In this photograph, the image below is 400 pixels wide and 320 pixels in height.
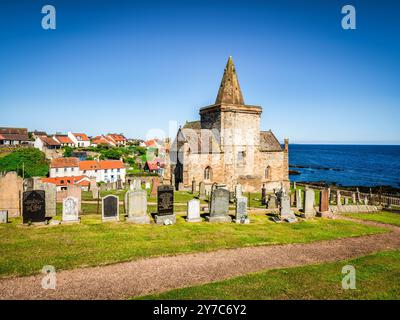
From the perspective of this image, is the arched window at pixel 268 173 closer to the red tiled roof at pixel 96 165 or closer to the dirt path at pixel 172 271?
the dirt path at pixel 172 271

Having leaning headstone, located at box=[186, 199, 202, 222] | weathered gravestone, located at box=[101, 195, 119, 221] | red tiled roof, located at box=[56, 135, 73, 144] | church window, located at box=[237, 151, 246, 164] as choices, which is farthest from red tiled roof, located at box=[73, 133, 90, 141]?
leaning headstone, located at box=[186, 199, 202, 222]

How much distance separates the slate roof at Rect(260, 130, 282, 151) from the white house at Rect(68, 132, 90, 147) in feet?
273

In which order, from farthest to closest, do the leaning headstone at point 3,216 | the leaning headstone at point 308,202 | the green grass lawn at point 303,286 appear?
the leaning headstone at point 308,202, the leaning headstone at point 3,216, the green grass lawn at point 303,286

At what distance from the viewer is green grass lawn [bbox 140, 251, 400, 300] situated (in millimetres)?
7074

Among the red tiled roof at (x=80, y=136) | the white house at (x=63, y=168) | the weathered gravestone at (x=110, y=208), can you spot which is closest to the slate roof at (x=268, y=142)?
the weathered gravestone at (x=110, y=208)

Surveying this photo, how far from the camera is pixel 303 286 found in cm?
766

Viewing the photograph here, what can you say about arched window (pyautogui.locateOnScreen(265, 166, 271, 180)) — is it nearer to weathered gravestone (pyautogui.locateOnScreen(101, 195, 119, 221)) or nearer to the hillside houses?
weathered gravestone (pyautogui.locateOnScreen(101, 195, 119, 221))

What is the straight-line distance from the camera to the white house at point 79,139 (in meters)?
97.8

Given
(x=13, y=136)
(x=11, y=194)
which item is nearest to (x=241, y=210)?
(x=11, y=194)

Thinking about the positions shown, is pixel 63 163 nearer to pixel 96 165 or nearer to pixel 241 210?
Answer: pixel 96 165

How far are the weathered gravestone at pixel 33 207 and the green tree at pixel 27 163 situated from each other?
1711 inches
